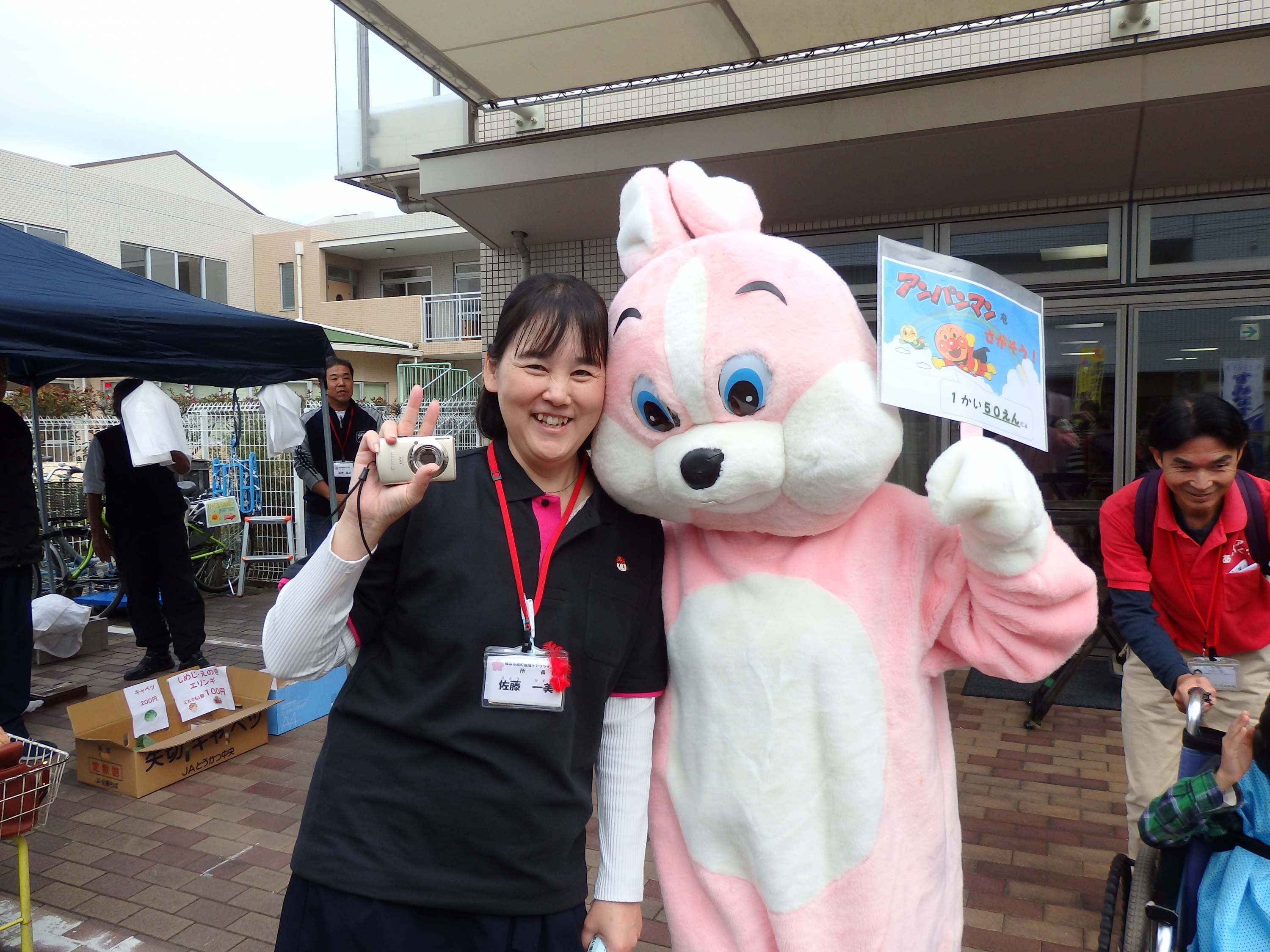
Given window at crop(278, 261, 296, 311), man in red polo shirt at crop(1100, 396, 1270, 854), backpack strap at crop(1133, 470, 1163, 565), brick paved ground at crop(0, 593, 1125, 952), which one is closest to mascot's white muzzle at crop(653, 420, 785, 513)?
man in red polo shirt at crop(1100, 396, 1270, 854)

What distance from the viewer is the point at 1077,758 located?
4.72 metres

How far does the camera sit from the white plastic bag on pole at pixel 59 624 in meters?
6.55

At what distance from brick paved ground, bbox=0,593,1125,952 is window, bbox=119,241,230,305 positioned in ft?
61.7

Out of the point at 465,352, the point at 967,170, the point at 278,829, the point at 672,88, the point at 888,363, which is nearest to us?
the point at 888,363

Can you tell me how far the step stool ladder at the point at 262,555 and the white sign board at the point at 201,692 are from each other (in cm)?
476

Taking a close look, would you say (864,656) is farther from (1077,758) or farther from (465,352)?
(465,352)

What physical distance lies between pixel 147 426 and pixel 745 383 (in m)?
5.00

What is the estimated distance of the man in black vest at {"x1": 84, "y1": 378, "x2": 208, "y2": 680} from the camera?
19.3 feet

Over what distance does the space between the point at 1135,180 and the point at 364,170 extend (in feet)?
17.9

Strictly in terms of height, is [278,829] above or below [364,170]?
below

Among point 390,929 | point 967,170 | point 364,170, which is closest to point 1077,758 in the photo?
point 967,170

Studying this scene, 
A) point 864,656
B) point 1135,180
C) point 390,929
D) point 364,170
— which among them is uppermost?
point 364,170

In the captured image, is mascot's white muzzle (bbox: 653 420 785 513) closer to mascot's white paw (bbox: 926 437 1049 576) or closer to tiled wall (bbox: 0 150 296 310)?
mascot's white paw (bbox: 926 437 1049 576)

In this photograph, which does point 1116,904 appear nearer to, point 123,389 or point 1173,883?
point 1173,883
